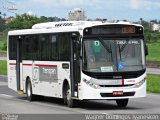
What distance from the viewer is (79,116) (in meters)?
17.6

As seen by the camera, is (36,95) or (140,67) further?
(36,95)

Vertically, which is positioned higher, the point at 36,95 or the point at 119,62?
the point at 119,62

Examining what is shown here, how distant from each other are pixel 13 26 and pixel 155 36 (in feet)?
99.1

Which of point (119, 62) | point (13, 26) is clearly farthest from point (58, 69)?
point (13, 26)

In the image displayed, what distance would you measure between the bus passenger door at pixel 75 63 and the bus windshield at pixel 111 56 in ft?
1.00

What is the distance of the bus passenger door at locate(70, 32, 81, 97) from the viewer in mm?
20703

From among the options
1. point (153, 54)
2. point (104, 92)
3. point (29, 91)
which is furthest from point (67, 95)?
point (153, 54)

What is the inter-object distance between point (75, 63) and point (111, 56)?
49.8 inches

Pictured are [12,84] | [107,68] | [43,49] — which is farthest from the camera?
[12,84]

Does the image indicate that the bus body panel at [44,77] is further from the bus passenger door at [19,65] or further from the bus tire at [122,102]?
the bus tire at [122,102]

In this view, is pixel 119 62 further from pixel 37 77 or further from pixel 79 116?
pixel 37 77

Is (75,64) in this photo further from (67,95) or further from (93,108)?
(93,108)

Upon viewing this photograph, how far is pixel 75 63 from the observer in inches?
827

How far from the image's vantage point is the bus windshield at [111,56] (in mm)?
20438
